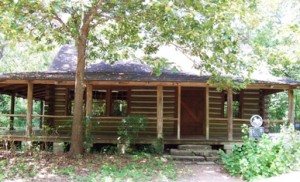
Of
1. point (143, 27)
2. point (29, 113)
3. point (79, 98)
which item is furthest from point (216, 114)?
point (29, 113)

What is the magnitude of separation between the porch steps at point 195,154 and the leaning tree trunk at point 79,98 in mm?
3491

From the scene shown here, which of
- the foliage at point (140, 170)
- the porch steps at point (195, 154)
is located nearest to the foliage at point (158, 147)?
the porch steps at point (195, 154)

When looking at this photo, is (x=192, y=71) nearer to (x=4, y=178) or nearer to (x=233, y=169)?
(x=233, y=169)

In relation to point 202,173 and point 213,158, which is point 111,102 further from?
point 202,173

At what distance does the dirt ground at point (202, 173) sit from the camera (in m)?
9.70

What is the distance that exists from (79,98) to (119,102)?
15.3 ft

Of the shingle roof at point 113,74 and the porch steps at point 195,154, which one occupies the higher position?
the shingle roof at point 113,74

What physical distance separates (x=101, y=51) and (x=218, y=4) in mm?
5565

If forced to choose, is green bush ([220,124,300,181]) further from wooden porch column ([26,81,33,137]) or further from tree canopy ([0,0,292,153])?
wooden porch column ([26,81,33,137])

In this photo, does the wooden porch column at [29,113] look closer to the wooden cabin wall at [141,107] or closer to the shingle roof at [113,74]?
the shingle roof at [113,74]

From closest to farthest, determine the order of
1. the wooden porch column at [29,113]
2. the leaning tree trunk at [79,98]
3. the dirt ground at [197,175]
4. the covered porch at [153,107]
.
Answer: the dirt ground at [197,175]
the leaning tree trunk at [79,98]
the wooden porch column at [29,113]
the covered porch at [153,107]

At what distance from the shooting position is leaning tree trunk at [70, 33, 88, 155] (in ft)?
37.0

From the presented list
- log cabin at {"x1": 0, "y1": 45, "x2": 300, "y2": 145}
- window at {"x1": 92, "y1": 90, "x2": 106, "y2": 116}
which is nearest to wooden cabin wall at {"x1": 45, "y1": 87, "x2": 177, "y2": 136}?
log cabin at {"x1": 0, "y1": 45, "x2": 300, "y2": 145}

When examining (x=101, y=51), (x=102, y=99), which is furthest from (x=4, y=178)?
(x=102, y=99)
